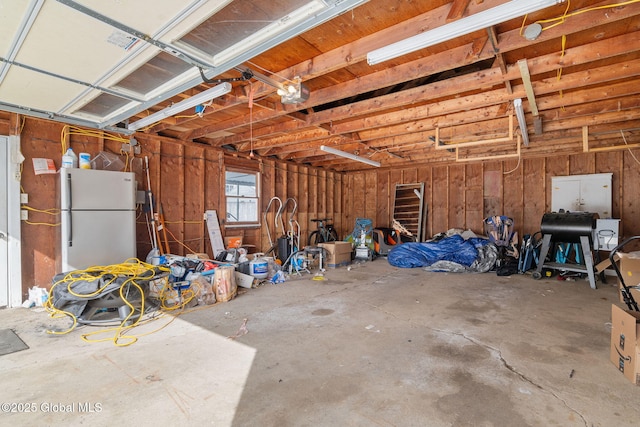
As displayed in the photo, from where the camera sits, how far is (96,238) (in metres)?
3.99

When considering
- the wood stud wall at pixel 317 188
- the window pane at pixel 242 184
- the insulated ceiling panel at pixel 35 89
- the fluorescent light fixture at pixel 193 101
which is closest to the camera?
the insulated ceiling panel at pixel 35 89

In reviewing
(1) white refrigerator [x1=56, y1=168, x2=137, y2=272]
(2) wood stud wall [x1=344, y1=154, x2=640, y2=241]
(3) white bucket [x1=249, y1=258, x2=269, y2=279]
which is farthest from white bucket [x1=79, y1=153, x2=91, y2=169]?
(2) wood stud wall [x1=344, y1=154, x2=640, y2=241]

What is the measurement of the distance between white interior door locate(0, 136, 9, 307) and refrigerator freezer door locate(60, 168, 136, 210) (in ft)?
1.97

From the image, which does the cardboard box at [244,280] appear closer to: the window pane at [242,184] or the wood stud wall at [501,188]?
the window pane at [242,184]

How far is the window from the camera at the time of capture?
6.61m

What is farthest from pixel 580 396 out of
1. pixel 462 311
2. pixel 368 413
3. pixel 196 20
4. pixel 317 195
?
pixel 317 195

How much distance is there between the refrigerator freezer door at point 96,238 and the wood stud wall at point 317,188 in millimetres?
601

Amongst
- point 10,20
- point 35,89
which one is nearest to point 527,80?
point 10,20

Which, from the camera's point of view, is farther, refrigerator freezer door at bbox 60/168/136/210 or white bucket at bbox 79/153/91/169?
white bucket at bbox 79/153/91/169

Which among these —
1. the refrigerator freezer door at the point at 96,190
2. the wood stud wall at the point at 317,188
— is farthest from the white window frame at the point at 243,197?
the refrigerator freezer door at the point at 96,190

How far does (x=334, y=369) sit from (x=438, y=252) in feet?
16.8

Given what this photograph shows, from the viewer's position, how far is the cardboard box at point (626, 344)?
2115 mm

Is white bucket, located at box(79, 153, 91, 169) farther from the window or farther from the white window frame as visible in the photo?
the window

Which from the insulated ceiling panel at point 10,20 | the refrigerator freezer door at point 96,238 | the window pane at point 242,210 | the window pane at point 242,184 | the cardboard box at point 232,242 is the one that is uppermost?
the insulated ceiling panel at point 10,20
